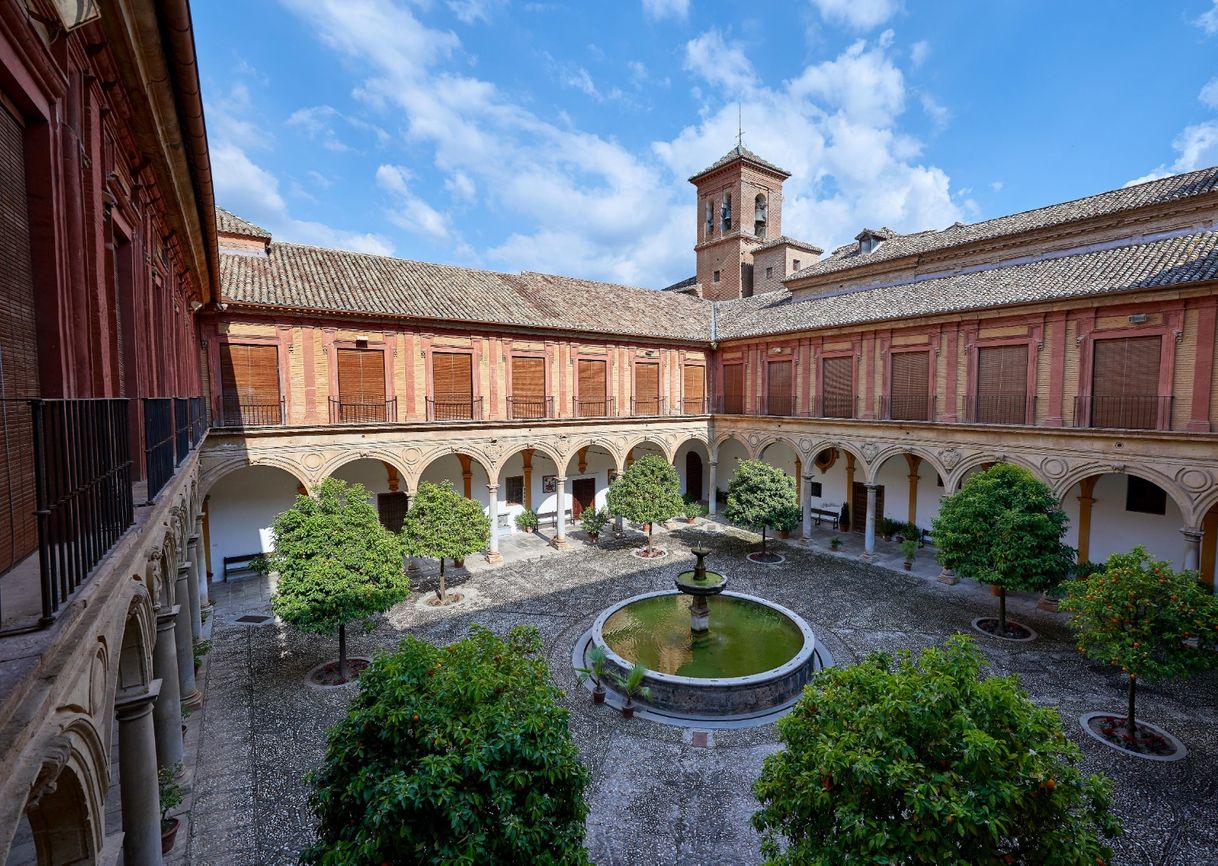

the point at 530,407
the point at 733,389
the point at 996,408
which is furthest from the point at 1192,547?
the point at 530,407

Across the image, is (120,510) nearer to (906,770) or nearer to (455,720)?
(455,720)

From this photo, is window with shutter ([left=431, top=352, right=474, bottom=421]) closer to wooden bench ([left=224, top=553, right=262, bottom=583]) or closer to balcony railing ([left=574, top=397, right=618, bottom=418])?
balcony railing ([left=574, top=397, right=618, bottom=418])

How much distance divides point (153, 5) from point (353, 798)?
6020 mm

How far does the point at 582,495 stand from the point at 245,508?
11.8 metres

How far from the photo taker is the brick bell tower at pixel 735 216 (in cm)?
3206

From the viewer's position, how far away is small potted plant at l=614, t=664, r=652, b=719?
10.3 meters

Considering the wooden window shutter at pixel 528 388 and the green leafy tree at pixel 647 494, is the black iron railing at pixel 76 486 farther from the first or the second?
the wooden window shutter at pixel 528 388

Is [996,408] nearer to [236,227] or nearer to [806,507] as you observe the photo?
[806,507]

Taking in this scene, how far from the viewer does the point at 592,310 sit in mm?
23500

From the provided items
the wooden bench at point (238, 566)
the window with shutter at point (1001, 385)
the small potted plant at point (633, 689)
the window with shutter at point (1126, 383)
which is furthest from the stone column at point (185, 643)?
the window with shutter at point (1126, 383)

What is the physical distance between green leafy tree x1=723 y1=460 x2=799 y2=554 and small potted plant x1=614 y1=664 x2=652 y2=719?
31.9 ft

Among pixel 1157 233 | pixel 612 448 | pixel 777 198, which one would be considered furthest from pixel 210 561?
pixel 777 198

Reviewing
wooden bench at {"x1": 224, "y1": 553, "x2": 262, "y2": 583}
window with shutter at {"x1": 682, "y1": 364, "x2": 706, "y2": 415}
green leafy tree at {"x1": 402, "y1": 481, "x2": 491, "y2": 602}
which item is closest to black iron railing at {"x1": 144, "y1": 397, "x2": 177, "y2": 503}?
green leafy tree at {"x1": 402, "y1": 481, "x2": 491, "y2": 602}

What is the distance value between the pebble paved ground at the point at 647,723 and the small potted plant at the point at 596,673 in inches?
8.7
